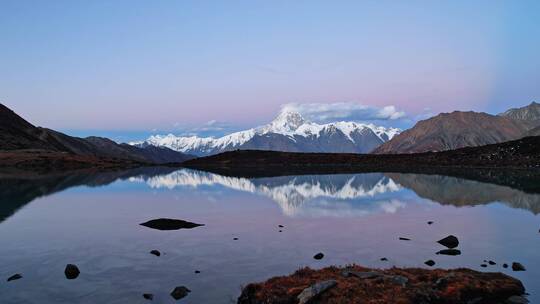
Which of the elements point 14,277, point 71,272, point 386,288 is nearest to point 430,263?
point 386,288

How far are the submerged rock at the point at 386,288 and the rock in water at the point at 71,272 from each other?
13579mm

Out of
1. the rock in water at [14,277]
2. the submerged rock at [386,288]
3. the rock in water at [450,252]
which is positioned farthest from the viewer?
the rock in water at [450,252]

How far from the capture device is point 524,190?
9656 centimetres

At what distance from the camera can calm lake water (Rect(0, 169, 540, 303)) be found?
31.1 meters

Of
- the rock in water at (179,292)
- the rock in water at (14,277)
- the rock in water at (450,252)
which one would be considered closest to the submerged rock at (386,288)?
the rock in water at (179,292)

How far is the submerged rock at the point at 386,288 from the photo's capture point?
25016 mm

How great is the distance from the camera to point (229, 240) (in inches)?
1802

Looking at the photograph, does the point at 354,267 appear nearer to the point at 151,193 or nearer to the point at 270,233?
the point at 270,233

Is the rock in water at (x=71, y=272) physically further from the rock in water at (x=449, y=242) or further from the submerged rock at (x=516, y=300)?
the rock in water at (x=449, y=242)

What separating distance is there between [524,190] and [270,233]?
72.3 meters

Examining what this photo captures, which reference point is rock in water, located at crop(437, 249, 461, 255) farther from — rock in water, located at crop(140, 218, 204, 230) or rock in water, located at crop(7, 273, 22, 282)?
rock in water, located at crop(7, 273, 22, 282)

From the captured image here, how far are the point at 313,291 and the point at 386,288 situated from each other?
4291mm

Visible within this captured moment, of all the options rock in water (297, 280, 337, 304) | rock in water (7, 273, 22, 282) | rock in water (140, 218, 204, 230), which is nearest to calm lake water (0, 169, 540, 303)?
rock in water (7, 273, 22, 282)

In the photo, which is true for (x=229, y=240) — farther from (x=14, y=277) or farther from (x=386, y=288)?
(x=386, y=288)
